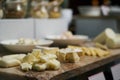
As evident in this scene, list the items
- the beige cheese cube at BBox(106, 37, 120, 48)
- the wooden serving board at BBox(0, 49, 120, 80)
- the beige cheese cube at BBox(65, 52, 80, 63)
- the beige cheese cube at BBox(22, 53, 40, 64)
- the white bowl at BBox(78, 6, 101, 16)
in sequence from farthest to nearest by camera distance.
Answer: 1. the white bowl at BBox(78, 6, 101, 16)
2. the beige cheese cube at BBox(106, 37, 120, 48)
3. the beige cheese cube at BBox(65, 52, 80, 63)
4. the beige cheese cube at BBox(22, 53, 40, 64)
5. the wooden serving board at BBox(0, 49, 120, 80)

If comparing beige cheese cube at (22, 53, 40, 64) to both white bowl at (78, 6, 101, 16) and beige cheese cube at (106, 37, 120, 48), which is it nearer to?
beige cheese cube at (106, 37, 120, 48)

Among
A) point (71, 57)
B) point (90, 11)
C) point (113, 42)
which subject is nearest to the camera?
point (71, 57)

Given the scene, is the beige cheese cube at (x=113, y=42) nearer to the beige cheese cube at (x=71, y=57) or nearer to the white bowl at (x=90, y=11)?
the beige cheese cube at (x=71, y=57)

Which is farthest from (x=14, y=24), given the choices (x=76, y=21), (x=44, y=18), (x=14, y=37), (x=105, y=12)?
(x=105, y=12)

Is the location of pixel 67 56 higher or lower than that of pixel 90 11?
higher

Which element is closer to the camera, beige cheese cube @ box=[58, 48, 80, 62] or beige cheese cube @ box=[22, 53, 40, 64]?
beige cheese cube @ box=[22, 53, 40, 64]

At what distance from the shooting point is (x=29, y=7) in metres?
1.66

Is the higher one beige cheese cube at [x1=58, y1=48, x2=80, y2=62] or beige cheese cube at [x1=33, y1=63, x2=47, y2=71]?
beige cheese cube at [x1=33, y1=63, x2=47, y2=71]

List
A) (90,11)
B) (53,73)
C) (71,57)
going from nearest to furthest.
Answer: (53,73)
(71,57)
(90,11)

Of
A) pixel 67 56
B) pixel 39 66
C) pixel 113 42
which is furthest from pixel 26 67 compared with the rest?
pixel 113 42

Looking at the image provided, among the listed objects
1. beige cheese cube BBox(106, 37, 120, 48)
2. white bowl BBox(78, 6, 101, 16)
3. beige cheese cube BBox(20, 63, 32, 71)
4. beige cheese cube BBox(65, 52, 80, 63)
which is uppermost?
beige cheese cube BBox(20, 63, 32, 71)

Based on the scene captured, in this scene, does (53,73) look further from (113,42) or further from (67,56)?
(113,42)

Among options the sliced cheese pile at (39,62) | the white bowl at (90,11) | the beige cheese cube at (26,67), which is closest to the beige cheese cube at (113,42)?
the sliced cheese pile at (39,62)

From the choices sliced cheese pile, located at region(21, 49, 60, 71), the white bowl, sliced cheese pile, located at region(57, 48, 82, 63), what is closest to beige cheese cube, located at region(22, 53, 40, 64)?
sliced cheese pile, located at region(21, 49, 60, 71)
